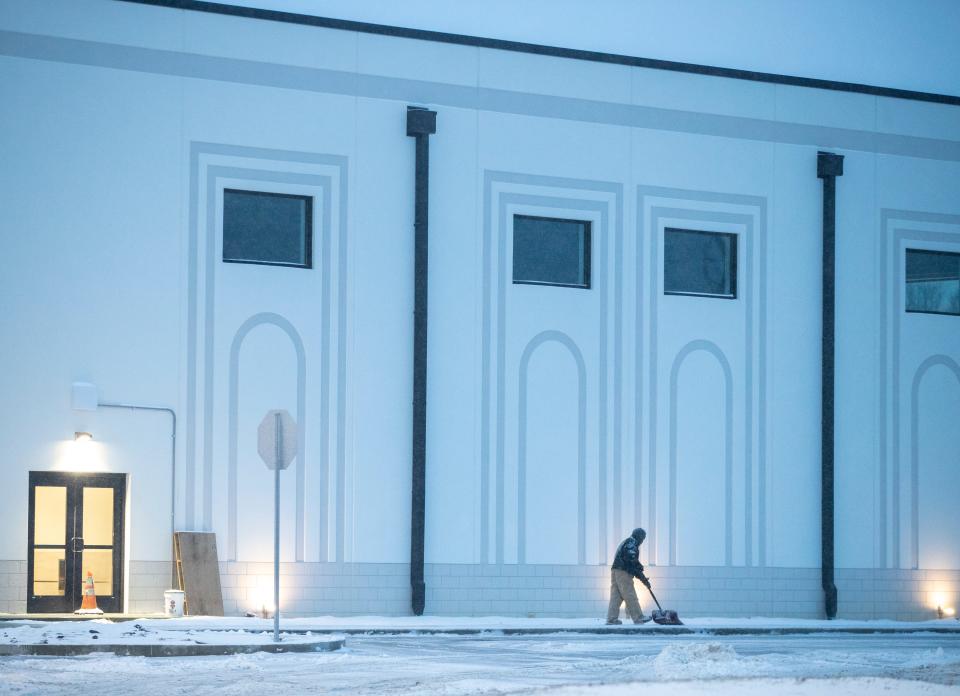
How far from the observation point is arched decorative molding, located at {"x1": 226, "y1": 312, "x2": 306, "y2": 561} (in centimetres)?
2352

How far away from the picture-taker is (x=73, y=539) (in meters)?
22.9

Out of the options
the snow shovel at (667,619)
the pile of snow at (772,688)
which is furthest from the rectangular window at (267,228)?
the pile of snow at (772,688)

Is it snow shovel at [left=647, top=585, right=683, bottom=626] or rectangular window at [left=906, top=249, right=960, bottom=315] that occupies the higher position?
rectangular window at [left=906, top=249, right=960, bottom=315]

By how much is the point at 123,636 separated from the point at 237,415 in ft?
21.6

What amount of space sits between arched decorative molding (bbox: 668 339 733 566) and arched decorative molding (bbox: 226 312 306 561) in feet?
19.9

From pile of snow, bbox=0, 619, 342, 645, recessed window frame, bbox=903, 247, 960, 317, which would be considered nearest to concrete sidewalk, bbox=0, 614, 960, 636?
pile of snow, bbox=0, 619, 342, 645

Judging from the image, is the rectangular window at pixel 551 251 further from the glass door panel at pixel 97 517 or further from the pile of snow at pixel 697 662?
the pile of snow at pixel 697 662

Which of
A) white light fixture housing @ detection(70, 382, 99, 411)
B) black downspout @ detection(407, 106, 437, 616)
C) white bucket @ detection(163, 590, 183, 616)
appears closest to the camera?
white bucket @ detection(163, 590, 183, 616)

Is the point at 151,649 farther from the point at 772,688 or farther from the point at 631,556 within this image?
the point at 631,556

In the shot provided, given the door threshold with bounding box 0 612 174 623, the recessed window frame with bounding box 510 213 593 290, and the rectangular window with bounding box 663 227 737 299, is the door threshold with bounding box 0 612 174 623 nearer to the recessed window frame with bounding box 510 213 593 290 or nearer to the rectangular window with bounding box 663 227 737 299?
the recessed window frame with bounding box 510 213 593 290

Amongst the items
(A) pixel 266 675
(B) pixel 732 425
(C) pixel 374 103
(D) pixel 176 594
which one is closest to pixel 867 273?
(B) pixel 732 425

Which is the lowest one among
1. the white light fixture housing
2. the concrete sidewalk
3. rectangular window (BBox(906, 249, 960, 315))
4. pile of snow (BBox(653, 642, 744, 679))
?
the concrete sidewalk

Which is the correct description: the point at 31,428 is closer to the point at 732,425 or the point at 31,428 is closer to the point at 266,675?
the point at 266,675

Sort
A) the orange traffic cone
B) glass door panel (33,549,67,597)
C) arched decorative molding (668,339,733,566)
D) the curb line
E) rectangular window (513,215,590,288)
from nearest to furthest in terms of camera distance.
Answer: the curb line → the orange traffic cone → glass door panel (33,549,67,597) → rectangular window (513,215,590,288) → arched decorative molding (668,339,733,566)
